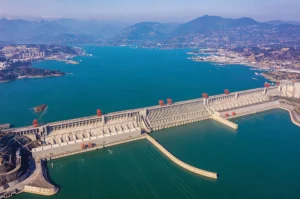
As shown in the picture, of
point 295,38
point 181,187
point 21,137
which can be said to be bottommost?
point 181,187

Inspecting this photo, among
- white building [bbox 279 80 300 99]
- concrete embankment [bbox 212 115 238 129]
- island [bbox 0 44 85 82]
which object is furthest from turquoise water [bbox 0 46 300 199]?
island [bbox 0 44 85 82]

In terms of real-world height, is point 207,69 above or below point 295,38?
below

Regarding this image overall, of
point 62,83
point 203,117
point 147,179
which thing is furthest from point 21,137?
point 62,83

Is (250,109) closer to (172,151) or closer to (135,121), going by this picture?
(172,151)

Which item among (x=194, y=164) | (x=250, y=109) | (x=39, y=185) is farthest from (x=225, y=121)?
(x=39, y=185)

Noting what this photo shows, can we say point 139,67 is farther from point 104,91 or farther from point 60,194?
point 60,194

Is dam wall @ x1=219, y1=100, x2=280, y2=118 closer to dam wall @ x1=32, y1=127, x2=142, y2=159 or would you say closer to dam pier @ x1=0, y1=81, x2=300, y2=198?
dam pier @ x1=0, y1=81, x2=300, y2=198

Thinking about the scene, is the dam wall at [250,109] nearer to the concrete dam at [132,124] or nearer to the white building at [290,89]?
Answer: the concrete dam at [132,124]
